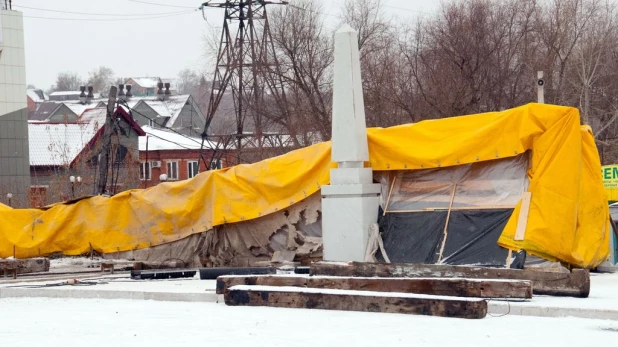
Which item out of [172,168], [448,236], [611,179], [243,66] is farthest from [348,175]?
[172,168]

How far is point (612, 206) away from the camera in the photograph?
65.4 ft

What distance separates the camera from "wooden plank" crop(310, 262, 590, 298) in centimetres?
1322

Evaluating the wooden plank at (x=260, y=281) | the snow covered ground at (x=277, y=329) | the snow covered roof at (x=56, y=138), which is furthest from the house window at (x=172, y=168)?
the snow covered ground at (x=277, y=329)

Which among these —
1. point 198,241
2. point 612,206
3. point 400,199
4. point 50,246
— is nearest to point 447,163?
point 400,199

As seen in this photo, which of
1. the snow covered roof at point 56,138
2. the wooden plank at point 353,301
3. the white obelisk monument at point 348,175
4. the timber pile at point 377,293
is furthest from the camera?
the snow covered roof at point 56,138

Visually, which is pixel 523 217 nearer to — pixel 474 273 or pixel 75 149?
pixel 474 273

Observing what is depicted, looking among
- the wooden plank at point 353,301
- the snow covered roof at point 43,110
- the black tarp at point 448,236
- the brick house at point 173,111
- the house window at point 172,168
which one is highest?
the snow covered roof at point 43,110

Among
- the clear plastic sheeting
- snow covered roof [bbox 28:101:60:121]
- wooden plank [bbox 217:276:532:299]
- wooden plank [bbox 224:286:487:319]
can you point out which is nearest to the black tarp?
the clear plastic sheeting

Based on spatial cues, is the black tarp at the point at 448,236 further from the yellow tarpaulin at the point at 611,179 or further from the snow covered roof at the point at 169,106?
the snow covered roof at the point at 169,106

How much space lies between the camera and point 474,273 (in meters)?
13.9

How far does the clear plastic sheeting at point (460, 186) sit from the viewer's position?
1662 cm

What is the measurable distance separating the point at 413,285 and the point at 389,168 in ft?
17.3

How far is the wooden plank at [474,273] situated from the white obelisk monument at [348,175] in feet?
9.04

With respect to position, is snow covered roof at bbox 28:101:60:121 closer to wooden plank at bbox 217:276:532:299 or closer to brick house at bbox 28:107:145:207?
brick house at bbox 28:107:145:207
